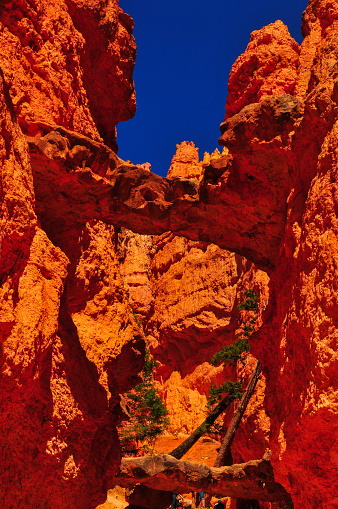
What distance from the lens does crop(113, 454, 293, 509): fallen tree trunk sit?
12.4m

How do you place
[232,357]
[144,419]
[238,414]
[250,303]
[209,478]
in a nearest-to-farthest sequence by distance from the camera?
[209,478]
[238,414]
[232,357]
[144,419]
[250,303]

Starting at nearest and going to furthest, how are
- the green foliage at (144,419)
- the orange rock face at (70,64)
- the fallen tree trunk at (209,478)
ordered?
the orange rock face at (70,64) → the fallen tree trunk at (209,478) → the green foliage at (144,419)

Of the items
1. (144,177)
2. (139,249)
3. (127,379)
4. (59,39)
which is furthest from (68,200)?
(139,249)

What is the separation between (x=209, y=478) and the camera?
1348 centimetres

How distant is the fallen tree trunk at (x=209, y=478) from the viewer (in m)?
12.4

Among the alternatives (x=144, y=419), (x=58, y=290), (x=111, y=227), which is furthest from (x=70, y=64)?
(x=144, y=419)

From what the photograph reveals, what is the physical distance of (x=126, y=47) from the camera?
36.9 feet

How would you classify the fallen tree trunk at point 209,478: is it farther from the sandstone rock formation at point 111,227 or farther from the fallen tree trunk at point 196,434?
the sandstone rock formation at point 111,227

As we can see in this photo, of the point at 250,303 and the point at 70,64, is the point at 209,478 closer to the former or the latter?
the point at 250,303

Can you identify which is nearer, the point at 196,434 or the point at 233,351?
the point at 196,434

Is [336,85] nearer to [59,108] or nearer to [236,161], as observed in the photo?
[236,161]

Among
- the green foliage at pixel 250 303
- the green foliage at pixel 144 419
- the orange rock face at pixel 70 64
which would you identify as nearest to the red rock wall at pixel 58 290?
the orange rock face at pixel 70 64

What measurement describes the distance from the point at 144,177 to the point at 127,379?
4910 millimetres

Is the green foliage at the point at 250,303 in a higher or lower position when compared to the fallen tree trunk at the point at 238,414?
higher
